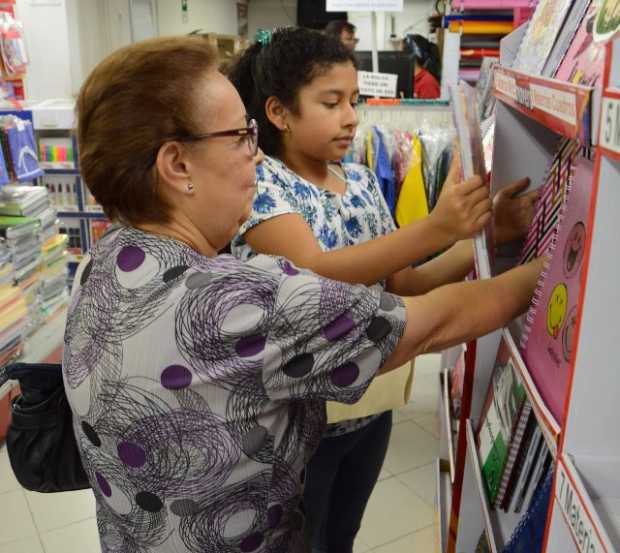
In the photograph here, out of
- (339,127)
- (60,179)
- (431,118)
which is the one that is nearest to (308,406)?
(339,127)

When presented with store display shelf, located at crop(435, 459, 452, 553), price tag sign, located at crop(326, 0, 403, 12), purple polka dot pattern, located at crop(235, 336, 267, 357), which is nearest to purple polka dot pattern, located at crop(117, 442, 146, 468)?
purple polka dot pattern, located at crop(235, 336, 267, 357)

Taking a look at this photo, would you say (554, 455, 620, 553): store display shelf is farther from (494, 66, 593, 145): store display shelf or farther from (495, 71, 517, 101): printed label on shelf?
(495, 71, 517, 101): printed label on shelf

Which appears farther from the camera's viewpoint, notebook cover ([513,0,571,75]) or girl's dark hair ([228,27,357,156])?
girl's dark hair ([228,27,357,156])

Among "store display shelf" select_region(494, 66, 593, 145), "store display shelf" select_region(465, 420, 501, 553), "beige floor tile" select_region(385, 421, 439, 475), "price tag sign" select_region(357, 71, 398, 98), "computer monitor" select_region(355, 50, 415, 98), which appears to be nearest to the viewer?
"store display shelf" select_region(494, 66, 593, 145)

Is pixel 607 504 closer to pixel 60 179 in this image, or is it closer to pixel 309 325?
pixel 309 325

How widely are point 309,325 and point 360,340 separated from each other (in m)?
0.08

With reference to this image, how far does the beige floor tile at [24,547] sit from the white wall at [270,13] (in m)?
11.6

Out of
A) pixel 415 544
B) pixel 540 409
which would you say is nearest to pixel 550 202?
pixel 540 409

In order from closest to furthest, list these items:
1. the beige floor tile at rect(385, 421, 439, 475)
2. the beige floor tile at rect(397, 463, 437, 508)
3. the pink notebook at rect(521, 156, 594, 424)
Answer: the pink notebook at rect(521, 156, 594, 424) < the beige floor tile at rect(397, 463, 437, 508) < the beige floor tile at rect(385, 421, 439, 475)

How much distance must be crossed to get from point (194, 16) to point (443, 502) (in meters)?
8.85

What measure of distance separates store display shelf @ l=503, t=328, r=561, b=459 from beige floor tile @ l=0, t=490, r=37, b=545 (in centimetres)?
241

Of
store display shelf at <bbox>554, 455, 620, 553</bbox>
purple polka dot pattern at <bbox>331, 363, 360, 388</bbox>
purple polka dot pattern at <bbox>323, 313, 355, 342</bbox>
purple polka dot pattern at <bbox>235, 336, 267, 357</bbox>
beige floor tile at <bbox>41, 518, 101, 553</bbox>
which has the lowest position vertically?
beige floor tile at <bbox>41, 518, 101, 553</bbox>

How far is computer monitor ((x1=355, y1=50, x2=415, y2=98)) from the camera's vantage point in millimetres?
4789

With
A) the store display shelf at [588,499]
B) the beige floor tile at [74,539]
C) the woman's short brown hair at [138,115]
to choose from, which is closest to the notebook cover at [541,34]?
the woman's short brown hair at [138,115]
